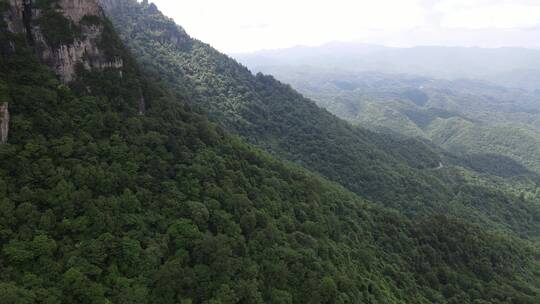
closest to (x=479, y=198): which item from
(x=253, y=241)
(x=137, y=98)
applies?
(x=253, y=241)

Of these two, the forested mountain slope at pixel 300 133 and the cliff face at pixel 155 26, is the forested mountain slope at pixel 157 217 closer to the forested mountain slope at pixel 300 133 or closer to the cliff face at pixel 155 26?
the forested mountain slope at pixel 300 133

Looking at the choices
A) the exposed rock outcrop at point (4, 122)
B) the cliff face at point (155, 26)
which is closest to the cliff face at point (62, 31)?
the exposed rock outcrop at point (4, 122)

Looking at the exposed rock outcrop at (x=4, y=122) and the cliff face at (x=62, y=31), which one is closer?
the exposed rock outcrop at (x=4, y=122)

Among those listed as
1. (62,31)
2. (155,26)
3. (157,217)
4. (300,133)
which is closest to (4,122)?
(62,31)

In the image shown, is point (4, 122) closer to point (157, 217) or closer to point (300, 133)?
point (157, 217)

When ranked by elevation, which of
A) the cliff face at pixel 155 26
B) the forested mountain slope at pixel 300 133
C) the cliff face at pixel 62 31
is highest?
the cliff face at pixel 155 26

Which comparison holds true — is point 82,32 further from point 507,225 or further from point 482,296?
point 507,225
